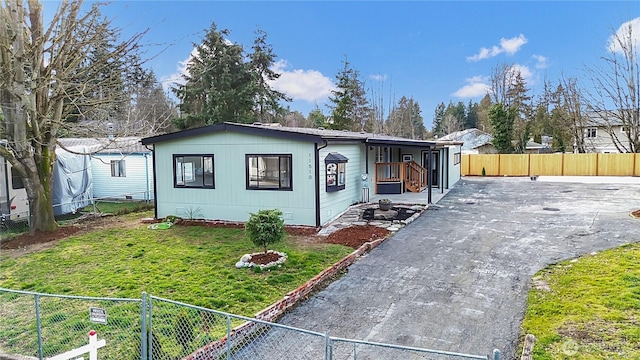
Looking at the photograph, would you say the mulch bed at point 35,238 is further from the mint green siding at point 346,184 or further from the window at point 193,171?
the mint green siding at point 346,184

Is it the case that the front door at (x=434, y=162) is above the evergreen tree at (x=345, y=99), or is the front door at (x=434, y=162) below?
below

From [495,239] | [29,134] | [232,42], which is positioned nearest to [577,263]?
[495,239]

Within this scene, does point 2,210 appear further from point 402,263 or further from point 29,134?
point 402,263

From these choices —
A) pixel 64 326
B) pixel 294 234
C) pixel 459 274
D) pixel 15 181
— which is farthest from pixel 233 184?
pixel 15 181

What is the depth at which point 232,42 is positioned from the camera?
3136cm

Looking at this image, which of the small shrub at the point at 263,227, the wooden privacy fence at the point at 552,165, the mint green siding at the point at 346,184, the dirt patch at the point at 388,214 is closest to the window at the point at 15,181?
the small shrub at the point at 263,227

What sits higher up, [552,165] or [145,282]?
[552,165]

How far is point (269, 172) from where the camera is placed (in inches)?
476

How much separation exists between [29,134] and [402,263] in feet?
36.2

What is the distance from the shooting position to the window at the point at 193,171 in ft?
42.1

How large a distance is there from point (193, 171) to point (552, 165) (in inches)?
1024

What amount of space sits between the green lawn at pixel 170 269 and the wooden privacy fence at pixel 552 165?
23.7 m

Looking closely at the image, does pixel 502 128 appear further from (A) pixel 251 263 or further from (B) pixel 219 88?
(A) pixel 251 263

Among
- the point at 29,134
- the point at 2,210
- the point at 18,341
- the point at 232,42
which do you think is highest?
the point at 232,42
